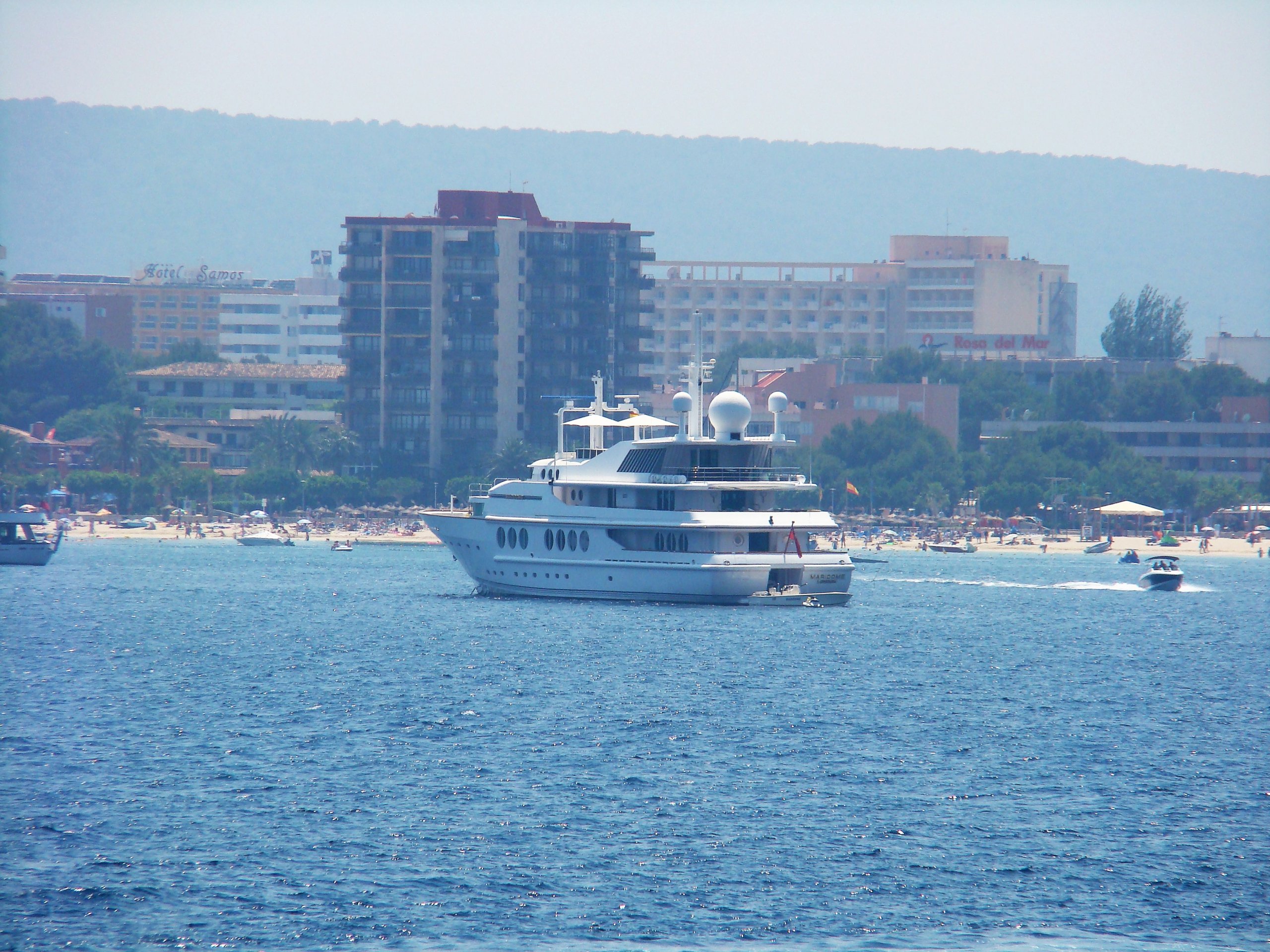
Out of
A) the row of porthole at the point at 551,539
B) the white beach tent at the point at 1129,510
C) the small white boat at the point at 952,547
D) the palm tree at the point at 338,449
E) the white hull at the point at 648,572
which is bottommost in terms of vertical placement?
the small white boat at the point at 952,547

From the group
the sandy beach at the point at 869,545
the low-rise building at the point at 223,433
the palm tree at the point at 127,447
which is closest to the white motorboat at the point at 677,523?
the sandy beach at the point at 869,545

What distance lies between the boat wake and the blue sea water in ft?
100

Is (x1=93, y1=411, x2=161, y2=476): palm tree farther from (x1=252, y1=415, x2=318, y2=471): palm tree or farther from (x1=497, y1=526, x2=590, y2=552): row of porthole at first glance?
(x1=497, y1=526, x2=590, y2=552): row of porthole

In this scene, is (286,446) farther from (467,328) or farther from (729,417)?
(729,417)

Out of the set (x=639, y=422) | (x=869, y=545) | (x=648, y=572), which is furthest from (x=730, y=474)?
(x=869, y=545)

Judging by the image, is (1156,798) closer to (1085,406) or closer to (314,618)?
(314,618)

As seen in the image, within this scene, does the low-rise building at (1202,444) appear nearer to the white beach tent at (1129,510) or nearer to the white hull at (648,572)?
the white beach tent at (1129,510)

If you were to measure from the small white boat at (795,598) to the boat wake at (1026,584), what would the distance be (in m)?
31.3

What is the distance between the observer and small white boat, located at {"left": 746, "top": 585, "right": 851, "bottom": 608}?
76.1 m

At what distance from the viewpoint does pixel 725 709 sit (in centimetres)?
5288

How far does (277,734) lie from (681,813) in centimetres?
1439

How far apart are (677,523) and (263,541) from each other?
88419mm

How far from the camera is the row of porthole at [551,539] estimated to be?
78.4 meters

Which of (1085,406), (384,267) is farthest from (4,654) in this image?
(1085,406)
